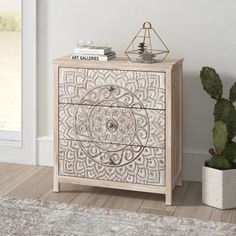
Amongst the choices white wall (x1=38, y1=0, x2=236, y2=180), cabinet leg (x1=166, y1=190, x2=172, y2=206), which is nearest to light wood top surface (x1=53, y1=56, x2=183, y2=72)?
white wall (x1=38, y1=0, x2=236, y2=180)

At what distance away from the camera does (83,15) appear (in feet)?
10.9

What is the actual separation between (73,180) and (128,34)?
0.87 m

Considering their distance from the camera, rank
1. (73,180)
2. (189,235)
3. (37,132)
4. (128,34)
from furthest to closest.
A: (37,132), (128,34), (73,180), (189,235)

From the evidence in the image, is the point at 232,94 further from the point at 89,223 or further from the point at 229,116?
the point at 89,223

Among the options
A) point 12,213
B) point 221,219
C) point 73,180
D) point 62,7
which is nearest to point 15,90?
point 62,7

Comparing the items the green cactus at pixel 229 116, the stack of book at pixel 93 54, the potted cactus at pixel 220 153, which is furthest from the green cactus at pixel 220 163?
the stack of book at pixel 93 54

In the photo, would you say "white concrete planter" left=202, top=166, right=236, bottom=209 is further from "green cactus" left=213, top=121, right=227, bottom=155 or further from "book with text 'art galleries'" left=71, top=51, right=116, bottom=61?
"book with text 'art galleries'" left=71, top=51, right=116, bottom=61

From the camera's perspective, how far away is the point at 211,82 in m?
2.91

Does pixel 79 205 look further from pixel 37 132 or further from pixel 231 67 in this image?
pixel 231 67

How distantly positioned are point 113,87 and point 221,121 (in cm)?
55

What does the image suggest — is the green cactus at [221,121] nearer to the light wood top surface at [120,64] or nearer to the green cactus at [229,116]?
the green cactus at [229,116]

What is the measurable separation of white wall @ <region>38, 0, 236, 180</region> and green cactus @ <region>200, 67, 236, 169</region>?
0.78 feet

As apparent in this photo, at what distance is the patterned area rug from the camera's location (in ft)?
8.33

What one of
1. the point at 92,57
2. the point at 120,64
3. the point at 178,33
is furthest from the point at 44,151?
the point at 178,33
